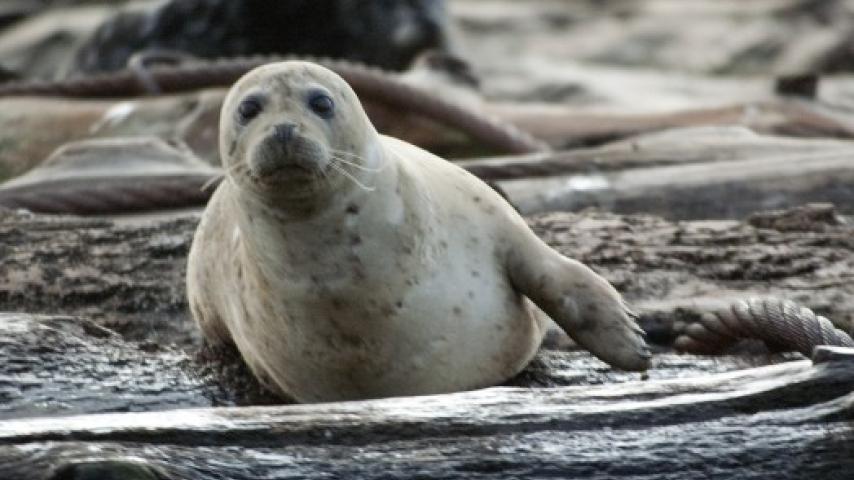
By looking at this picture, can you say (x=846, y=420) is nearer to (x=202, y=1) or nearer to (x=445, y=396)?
(x=445, y=396)

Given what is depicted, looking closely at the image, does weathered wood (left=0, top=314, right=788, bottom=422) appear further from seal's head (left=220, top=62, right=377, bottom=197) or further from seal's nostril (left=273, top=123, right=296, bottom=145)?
seal's nostril (left=273, top=123, right=296, bottom=145)

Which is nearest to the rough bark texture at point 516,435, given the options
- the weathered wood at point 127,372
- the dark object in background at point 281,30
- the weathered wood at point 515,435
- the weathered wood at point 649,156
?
the weathered wood at point 515,435

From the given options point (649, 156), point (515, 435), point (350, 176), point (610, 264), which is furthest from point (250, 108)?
point (649, 156)

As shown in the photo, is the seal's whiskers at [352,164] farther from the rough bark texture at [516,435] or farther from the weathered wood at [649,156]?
the weathered wood at [649,156]

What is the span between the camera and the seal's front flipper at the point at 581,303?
4.18 m

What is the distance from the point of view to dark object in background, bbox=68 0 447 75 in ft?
36.9

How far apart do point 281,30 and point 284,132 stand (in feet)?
24.9

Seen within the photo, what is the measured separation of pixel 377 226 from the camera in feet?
13.4

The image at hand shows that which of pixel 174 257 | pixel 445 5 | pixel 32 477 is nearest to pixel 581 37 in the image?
pixel 445 5

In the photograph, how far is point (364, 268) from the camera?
4.07m

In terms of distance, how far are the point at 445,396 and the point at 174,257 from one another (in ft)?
6.44

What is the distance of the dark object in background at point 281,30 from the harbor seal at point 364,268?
6902 mm

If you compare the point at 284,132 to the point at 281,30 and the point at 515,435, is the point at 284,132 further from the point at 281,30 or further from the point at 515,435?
the point at 281,30

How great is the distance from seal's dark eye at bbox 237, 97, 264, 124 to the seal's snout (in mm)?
126
